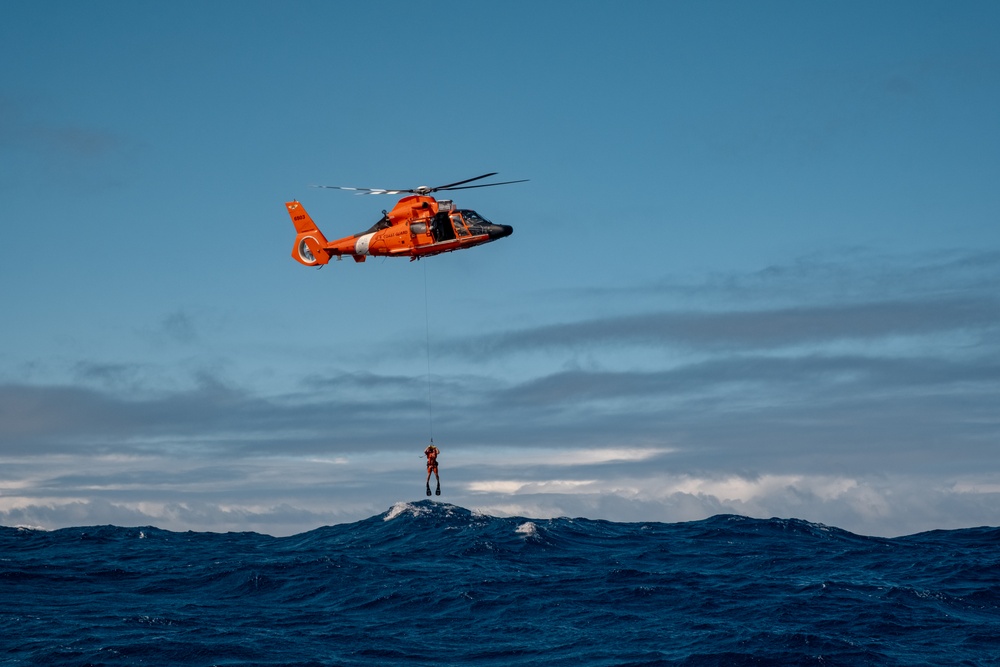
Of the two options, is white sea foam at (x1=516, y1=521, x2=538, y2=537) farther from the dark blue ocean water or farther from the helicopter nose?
the helicopter nose

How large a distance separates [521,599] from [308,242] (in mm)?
20362

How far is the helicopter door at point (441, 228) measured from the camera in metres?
44.8

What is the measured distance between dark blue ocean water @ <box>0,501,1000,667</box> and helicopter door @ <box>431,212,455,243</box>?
15151 mm

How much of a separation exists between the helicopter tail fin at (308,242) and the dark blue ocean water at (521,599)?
14835 mm

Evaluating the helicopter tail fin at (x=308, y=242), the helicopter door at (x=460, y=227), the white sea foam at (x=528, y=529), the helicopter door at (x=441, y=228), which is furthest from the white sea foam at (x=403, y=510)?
the helicopter door at (x=460, y=227)

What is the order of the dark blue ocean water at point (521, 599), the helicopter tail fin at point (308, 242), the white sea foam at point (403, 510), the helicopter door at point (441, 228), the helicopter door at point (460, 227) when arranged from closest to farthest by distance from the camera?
the dark blue ocean water at point (521, 599) < the helicopter door at point (460, 227) < the helicopter door at point (441, 228) < the helicopter tail fin at point (308, 242) < the white sea foam at point (403, 510)

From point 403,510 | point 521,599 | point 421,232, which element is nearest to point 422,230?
point 421,232

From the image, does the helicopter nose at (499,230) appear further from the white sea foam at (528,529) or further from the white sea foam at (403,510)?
the white sea foam at (403,510)

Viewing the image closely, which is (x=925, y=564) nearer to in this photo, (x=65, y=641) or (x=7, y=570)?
(x=65, y=641)

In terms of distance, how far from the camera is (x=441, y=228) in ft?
147

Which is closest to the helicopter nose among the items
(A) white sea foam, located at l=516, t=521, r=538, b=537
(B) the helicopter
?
(B) the helicopter

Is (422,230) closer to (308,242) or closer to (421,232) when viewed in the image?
(421,232)

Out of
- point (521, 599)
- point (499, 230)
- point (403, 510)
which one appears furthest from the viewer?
point (403, 510)

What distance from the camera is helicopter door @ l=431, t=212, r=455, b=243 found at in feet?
147
